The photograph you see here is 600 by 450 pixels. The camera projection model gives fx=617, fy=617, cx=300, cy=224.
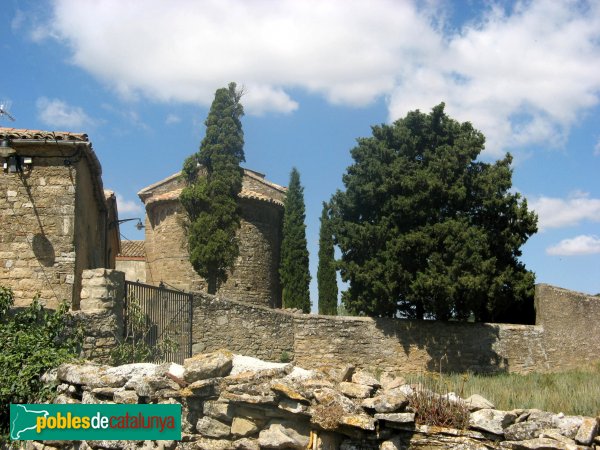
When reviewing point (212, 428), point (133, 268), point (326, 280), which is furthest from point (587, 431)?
point (133, 268)

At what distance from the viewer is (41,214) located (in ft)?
42.4

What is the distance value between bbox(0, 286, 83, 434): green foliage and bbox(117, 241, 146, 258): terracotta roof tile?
67.5 ft

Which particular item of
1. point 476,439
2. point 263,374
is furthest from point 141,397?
point 476,439

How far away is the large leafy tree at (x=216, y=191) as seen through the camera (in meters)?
24.5

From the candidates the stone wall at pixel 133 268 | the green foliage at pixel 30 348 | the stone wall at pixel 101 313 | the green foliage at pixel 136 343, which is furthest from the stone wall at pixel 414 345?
the stone wall at pixel 133 268

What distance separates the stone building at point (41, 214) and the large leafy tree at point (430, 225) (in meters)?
9.67

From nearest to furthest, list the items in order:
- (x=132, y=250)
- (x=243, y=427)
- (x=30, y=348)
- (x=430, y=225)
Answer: (x=243, y=427) → (x=30, y=348) → (x=430, y=225) → (x=132, y=250)

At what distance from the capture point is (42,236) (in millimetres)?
12875

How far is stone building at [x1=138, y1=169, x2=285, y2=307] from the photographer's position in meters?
27.2

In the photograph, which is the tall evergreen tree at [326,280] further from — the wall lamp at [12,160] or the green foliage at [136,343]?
the wall lamp at [12,160]

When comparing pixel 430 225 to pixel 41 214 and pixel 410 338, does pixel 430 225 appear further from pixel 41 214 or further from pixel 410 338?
pixel 41 214

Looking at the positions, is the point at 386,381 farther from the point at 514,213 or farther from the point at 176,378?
the point at 514,213

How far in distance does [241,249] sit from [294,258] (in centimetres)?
266

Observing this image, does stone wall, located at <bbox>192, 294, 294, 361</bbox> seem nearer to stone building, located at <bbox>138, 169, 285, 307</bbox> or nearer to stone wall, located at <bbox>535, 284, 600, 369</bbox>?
stone building, located at <bbox>138, 169, 285, 307</bbox>
